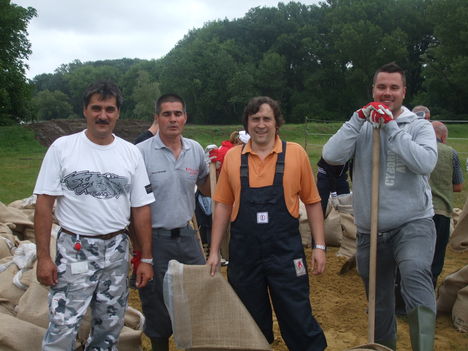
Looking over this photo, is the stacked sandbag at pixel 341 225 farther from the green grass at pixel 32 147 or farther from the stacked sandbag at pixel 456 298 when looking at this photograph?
the green grass at pixel 32 147

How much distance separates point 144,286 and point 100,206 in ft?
2.18

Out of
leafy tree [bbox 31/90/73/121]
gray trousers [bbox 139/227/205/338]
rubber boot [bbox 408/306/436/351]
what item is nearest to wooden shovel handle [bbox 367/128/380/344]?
rubber boot [bbox 408/306/436/351]

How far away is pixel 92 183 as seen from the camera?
2.66 meters

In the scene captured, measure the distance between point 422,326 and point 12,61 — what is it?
32.5 meters

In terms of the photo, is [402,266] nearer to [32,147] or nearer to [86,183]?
[86,183]

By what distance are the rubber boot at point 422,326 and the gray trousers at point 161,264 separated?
1384 mm

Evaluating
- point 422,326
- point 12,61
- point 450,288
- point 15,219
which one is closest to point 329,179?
point 450,288

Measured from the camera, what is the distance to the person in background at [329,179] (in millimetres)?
3240

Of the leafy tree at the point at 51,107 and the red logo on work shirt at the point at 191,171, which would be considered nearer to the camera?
the red logo on work shirt at the point at 191,171

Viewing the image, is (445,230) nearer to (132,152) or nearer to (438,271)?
(438,271)

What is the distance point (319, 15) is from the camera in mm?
59719

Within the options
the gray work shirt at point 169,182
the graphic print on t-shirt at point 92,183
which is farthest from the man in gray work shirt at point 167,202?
the graphic print on t-shirt at point 92,183

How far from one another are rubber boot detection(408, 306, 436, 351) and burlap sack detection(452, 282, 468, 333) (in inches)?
59.6

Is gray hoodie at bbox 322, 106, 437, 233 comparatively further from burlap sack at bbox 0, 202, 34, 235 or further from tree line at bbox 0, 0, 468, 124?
tree line at bbox 0, 0, 468, 124
